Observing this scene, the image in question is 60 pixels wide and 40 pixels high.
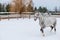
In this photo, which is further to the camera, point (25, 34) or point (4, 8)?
point (4, 8)

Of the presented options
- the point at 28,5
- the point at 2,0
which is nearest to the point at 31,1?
the point at 28,5

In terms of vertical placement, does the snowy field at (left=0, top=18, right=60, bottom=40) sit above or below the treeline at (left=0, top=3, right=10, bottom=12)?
below

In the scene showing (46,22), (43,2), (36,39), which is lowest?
(36,39)

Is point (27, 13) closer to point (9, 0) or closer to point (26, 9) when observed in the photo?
point (26, 9)

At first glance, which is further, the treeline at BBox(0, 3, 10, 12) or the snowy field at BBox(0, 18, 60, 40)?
the treeline at BBox(0, 3, 10, 12)

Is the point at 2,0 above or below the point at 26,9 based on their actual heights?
above

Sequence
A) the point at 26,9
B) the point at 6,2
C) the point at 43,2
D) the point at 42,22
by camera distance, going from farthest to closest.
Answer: the point at 26,9 < the point at 6,2 < the point at 43,2 < the point at 42,22

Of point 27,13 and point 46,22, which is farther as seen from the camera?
point 27,13

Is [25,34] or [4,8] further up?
[4,8]

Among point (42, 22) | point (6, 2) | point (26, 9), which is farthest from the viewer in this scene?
point (26, 9)

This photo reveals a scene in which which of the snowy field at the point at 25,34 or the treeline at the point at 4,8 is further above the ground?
the treeline at the point at 4,8

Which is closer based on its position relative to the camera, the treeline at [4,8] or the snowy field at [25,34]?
the snowy field at [25,34]

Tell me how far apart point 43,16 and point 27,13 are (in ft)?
15.5

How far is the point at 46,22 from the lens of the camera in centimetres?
295
